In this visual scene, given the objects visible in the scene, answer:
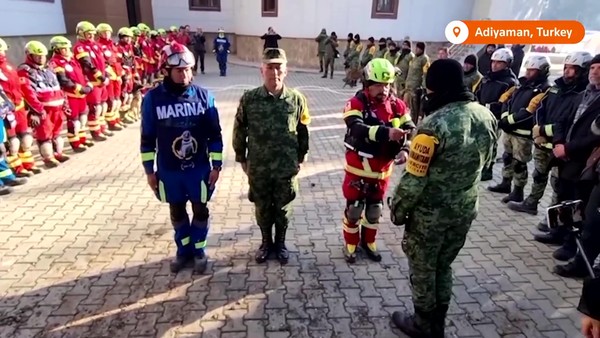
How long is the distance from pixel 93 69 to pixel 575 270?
326 inches

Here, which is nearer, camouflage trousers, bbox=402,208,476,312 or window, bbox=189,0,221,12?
camouflage trousers, bbox=402,208,476,312

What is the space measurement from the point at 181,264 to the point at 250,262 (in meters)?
0.70

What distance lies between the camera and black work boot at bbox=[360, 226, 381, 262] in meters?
4.32

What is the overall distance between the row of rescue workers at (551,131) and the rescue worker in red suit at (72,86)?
7.08m

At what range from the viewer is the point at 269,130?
3771mm

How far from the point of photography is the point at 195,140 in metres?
3.67

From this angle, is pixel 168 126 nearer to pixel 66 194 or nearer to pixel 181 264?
pixel 181 264

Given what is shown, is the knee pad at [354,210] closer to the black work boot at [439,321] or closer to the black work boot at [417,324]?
the black work boot at [417,324]

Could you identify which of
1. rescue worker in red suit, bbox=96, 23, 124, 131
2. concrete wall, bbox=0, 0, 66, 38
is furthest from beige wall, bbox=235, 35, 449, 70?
rescue worker in red suit, bbox=96, 23, 124, 131

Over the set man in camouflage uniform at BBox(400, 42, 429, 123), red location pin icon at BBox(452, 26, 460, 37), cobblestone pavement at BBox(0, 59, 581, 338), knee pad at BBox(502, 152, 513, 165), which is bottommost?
cobblestone pavement at BBox(0, 59, 581, 338)

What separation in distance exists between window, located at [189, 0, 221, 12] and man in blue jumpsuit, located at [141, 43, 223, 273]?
24.3 meters

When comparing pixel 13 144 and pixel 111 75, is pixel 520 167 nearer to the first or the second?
pixel 13 144

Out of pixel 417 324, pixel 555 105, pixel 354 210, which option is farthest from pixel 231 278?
pixel 555 105

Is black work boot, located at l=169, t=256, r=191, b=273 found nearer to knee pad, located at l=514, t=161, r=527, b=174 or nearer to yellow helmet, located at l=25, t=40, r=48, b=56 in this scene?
yellow helmet, located at l=25, t=40, r=48, b=56
